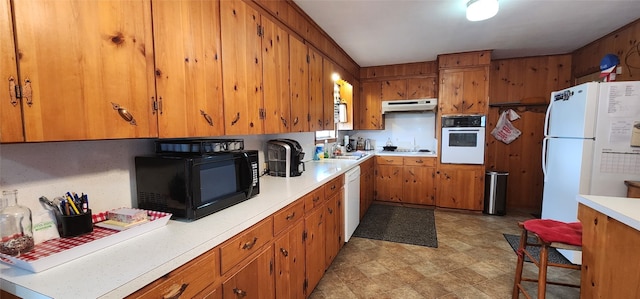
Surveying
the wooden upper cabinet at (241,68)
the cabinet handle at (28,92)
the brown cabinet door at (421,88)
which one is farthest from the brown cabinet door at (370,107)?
the cabinet handle at (28,92)

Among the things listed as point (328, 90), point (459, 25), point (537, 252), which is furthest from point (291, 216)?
point (537, 252)

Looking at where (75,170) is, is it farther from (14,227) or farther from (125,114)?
(125,114)

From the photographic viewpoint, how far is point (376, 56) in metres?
3.94

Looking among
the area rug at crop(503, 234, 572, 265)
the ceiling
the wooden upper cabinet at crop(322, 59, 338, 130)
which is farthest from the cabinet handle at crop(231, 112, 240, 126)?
the area rug at crop(503, 234, 572, 265)

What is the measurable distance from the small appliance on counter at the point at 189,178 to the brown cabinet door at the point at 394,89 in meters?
3.59

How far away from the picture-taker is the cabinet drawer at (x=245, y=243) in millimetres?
1098

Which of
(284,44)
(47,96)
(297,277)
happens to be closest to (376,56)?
(284,44)

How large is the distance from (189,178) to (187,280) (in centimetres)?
43

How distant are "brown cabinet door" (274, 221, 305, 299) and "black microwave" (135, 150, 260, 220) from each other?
40 cm

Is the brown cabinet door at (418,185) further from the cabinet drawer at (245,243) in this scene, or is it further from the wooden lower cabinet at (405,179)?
the cabinet drawer at (245,243)

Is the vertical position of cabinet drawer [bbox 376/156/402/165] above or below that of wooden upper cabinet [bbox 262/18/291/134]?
below

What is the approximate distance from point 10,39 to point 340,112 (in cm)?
383

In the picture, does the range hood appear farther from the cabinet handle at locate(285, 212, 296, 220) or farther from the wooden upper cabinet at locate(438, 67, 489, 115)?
the cabinet handle at locate(285, 212, 296, 220)

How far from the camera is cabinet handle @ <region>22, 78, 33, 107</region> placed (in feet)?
2.41
